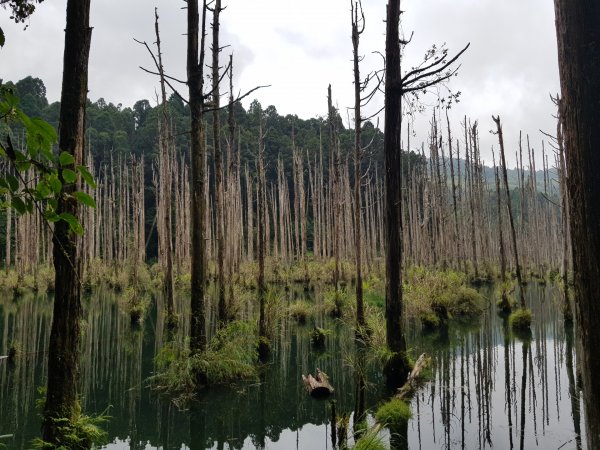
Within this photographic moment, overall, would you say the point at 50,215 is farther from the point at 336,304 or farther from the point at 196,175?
the point at 336,304

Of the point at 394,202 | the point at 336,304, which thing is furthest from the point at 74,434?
the point at 336,304

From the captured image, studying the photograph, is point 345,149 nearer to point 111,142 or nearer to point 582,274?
point 111,142

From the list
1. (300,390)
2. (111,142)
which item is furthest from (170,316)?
(111,142)

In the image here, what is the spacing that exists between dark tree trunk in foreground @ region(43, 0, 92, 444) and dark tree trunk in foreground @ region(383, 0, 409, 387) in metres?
4.51

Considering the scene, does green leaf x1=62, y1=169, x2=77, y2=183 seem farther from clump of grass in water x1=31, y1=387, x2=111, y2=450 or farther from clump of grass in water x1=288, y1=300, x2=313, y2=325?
clump of grass in water x1=288, y1=300, x2=313, y2=325

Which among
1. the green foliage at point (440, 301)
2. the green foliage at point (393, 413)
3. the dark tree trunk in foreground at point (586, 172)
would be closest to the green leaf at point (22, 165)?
the dark tree trunk in foreground at point (586, 172)

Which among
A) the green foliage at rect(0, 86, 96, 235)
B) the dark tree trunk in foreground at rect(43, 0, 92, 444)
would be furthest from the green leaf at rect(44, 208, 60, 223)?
the dark tree trunk in foreground at rect(43, 0, 92, 444)

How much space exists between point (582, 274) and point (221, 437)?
4612 millimetres

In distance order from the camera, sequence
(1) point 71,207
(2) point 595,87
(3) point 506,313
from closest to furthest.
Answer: (2) point 595,87 < (1) point 71,207 < (3) point 506,313

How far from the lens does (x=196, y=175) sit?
22.4 ft

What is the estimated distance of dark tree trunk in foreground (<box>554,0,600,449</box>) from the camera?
1.97 metres

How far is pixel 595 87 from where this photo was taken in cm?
199

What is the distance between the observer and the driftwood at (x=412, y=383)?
19.7 ft

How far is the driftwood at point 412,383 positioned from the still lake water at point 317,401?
0.14m
